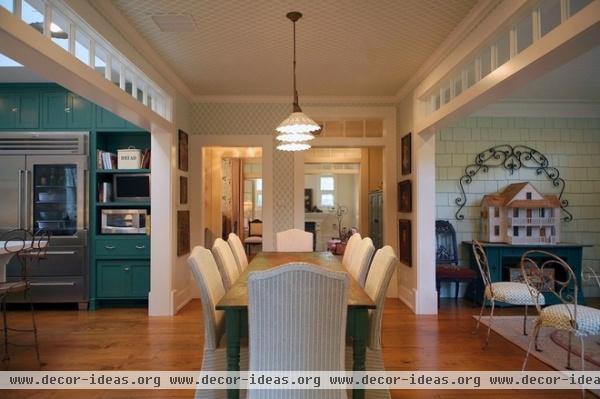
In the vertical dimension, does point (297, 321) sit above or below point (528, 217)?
below

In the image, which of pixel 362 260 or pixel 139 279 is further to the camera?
pixel 139 279

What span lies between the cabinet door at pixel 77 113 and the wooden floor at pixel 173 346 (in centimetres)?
228

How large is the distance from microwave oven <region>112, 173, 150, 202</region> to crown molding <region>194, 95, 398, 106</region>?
1.38m

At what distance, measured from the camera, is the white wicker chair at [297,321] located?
1611 mm

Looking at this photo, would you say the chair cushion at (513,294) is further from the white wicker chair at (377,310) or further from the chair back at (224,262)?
the chair back at (224,262)

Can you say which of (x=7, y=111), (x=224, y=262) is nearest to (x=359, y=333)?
(x=224, y=262)

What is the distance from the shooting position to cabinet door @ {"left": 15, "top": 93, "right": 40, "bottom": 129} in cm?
445

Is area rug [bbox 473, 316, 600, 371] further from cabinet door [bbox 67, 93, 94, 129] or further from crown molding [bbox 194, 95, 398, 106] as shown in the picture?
cabinet door [bbox 67, 93, 94, 129]

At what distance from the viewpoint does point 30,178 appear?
14.3 ft

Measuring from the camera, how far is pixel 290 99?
516 cm

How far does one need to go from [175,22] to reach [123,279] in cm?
309

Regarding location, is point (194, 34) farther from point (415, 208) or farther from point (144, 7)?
point (415, 208)

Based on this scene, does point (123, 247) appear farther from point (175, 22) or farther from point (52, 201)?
point (175, 22)

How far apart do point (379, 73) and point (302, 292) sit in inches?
132
